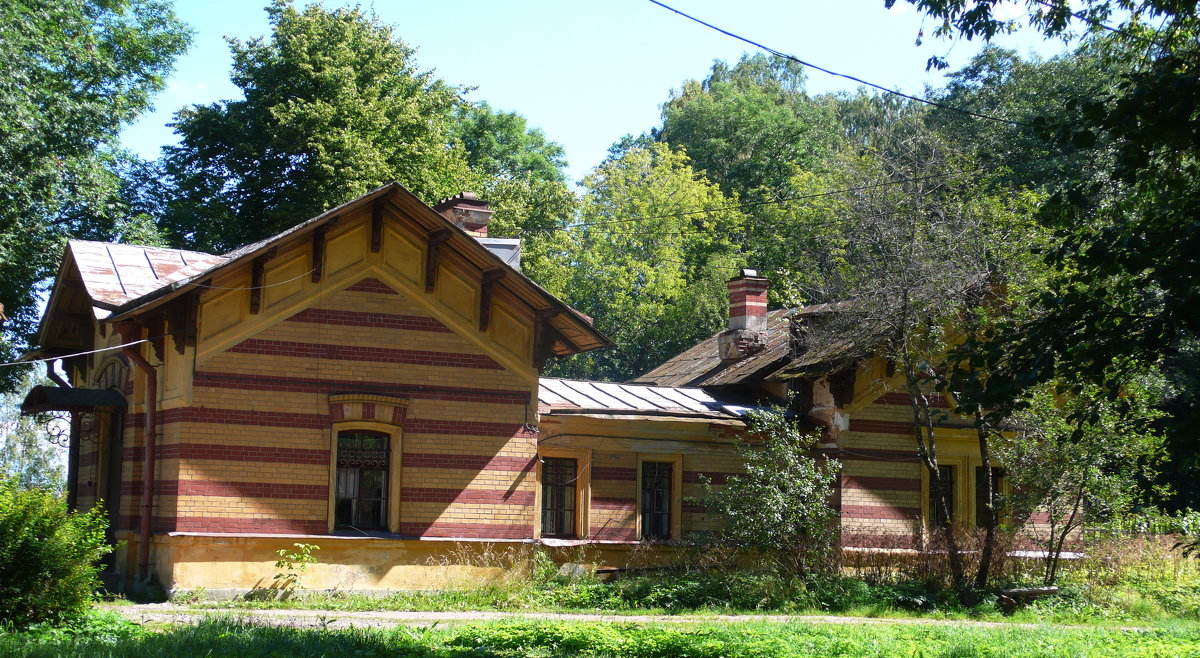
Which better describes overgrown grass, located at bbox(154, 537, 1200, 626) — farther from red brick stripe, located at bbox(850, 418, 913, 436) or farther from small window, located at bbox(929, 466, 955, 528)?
red brick stripe, located at bbox(850, 418, 913, 436)

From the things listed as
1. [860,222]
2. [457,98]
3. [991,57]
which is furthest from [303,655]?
[991,57]

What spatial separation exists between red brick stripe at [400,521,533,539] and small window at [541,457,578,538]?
140 centimetres

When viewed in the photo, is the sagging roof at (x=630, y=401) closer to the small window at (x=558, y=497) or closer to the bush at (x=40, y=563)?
the small window at (x=558, y=497)

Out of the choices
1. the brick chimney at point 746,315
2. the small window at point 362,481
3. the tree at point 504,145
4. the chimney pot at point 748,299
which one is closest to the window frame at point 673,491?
the brick chimney at point 746,315

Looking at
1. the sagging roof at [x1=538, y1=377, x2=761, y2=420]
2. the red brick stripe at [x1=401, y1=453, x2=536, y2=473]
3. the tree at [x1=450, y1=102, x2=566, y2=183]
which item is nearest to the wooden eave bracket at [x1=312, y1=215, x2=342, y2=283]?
the red brick stripe at [x1=401, y1=453, x2=536, y2=473]

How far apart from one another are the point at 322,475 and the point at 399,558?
1.75 metres

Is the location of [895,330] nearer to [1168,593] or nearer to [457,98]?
[1168,593]

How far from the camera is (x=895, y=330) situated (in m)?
19.0

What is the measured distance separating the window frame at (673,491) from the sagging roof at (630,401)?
33.1 inches

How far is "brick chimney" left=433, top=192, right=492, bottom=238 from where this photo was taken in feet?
67.4

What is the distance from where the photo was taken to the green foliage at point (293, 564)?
1625cm

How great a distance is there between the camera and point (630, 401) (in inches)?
819

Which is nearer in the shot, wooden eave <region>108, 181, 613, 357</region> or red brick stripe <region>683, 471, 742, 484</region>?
wooden eave <region>108, 181, 613, 357</region>

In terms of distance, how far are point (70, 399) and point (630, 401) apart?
373 inches
